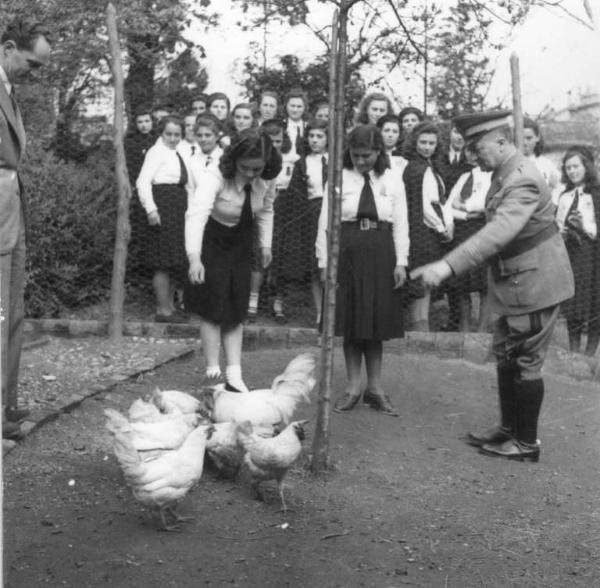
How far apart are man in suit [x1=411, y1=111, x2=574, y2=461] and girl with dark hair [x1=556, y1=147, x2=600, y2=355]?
298 cm

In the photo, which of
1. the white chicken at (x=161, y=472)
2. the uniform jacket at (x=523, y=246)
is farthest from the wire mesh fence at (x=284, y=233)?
the white chicken at (x=161, y=472)

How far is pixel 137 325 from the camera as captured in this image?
27.0ft

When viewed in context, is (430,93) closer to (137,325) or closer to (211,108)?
(211,108)

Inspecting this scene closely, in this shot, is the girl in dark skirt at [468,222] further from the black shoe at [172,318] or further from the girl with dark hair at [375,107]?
the black shoe at [172,318]

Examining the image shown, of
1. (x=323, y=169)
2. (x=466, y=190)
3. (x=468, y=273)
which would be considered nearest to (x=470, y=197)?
(x=466, y=190)

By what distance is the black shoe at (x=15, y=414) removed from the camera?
516cm

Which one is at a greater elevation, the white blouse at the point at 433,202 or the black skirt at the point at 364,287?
the white blouse at the point at 433,202

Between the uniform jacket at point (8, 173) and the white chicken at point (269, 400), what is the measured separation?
1.31 m

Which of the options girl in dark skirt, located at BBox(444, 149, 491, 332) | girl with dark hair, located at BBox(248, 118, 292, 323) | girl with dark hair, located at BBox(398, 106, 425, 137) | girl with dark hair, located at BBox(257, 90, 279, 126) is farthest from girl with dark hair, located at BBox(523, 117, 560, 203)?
girl with dark hair, located at BBox(257, 90, 279, 126)

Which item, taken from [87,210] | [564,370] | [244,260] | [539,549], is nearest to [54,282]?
[87,210]

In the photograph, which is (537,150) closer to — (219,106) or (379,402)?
(219,106)

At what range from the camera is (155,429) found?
172 inches

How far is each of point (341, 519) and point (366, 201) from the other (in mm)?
2266

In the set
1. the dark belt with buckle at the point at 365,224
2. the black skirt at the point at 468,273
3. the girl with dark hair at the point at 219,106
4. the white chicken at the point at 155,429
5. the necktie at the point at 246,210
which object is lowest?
the white chicken at the point at 155,429
